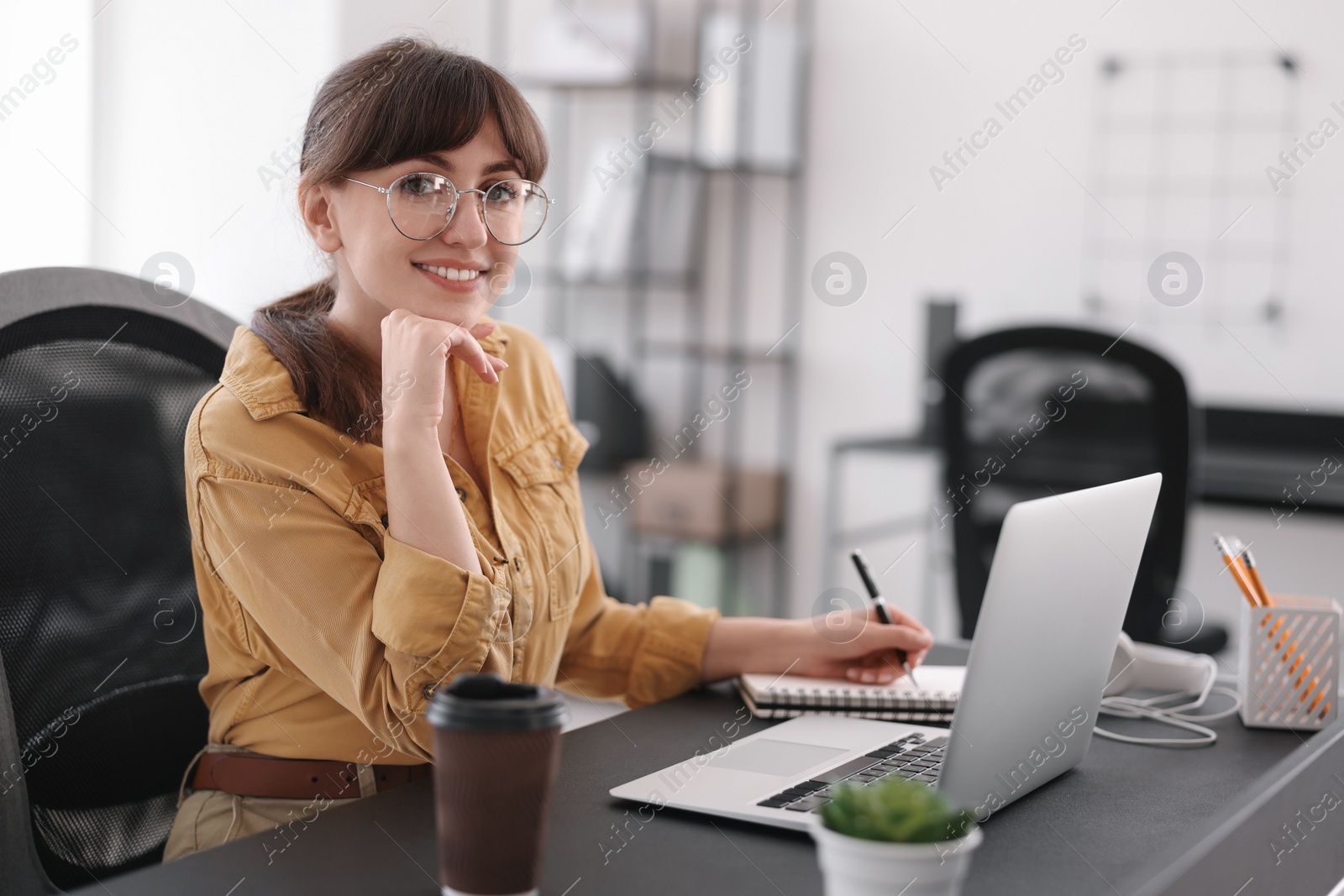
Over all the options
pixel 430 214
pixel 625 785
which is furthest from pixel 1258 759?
pixel 430 214

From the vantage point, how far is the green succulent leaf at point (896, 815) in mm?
598

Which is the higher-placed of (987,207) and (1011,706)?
(987,207)

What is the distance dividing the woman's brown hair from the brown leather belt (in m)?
0.29

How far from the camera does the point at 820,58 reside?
3811 millimetres

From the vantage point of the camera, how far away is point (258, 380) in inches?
45.3

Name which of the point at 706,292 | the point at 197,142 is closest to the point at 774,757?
the point at 197,142

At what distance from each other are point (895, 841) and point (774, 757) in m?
0.42

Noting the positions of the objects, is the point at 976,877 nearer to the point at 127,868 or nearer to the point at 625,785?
the point at 625,785

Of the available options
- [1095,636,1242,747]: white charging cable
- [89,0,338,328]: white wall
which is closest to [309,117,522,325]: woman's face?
[1095,636,1242,747]: white charging cable

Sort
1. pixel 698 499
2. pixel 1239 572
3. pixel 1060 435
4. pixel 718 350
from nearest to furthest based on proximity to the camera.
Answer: pixel 1239 572 < pixel 1060 435 < pixel 698 499 < pixel 718 350

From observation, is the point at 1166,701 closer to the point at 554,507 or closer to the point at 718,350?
the point at 554,507

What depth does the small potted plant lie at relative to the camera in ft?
1.96

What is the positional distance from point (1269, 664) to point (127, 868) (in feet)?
3.47

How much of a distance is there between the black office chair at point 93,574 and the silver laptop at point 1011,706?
1.67 feet
